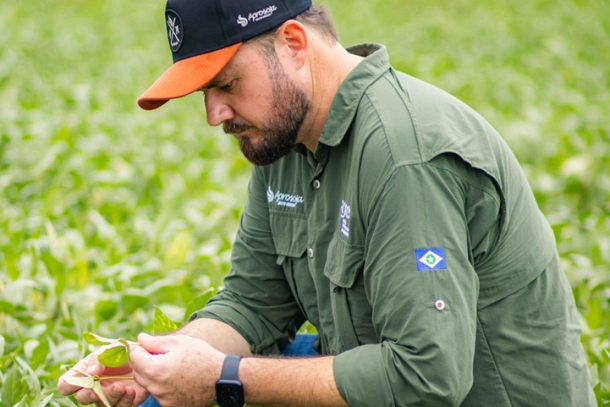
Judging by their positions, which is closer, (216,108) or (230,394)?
(230,394)

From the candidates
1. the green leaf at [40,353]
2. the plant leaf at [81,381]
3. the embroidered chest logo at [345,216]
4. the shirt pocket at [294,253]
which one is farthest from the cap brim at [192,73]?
the green leaf at [40,353]

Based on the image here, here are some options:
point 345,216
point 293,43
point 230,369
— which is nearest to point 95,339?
point 230,369

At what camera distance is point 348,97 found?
8.42 feet

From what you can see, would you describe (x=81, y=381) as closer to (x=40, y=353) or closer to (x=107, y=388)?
(x=107, y=388)

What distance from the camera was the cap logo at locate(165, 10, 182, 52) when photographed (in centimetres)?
258

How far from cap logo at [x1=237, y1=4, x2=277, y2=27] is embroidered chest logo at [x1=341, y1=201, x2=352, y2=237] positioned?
1.79 ft

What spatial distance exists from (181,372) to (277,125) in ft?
2.34

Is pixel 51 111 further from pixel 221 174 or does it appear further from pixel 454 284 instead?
pixel 454 284

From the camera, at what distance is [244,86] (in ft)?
8.43

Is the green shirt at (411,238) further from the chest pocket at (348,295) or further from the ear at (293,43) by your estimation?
the ear at (293,43)

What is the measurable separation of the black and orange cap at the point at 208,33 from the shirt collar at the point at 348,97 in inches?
9.8

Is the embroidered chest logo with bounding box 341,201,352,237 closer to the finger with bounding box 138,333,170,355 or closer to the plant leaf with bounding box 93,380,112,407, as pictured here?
the finger with bounding box 138,333,170,355

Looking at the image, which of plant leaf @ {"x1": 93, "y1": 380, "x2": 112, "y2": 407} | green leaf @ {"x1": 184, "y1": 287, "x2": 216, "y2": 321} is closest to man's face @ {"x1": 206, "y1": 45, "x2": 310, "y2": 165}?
plant leaf @ {"x1": 93, "y1": 380, "x2": 112, "y2": 407}

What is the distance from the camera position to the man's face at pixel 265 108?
2.56 metres
